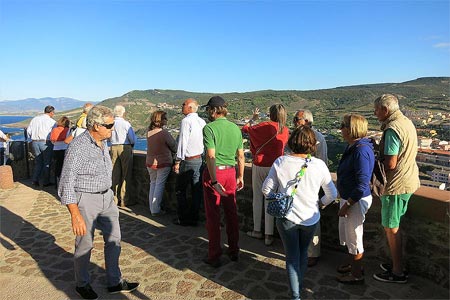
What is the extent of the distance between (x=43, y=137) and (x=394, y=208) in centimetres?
767

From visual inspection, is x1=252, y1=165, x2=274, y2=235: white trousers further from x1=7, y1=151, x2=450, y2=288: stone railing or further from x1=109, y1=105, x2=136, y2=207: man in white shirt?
x1=109, y1=105, x2=136, y2=207: man in white shirt

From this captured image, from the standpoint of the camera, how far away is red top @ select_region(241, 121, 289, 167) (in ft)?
12.8

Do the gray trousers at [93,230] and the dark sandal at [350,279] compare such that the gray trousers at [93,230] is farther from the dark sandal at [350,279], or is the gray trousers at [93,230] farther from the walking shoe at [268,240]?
the dark sandal at [350,279]

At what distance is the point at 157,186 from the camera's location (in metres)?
5.30

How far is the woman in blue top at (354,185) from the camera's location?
2.72 metres

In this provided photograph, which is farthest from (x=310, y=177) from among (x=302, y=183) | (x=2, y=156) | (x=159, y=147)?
(x=2, y=156)

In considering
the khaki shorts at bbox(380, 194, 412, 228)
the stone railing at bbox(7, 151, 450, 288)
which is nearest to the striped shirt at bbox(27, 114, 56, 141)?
the stone railing at bbox(7, 151, 450, 288)

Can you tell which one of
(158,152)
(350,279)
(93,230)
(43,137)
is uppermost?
(43,137)

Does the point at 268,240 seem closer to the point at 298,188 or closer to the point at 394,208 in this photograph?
the point at 394,208

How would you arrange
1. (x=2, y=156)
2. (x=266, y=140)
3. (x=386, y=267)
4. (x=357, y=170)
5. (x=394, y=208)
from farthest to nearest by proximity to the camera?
(x=2, y=156), (x=266, y=140), (x=386, y=267), (x=394, y=208), (x=357, y=170)

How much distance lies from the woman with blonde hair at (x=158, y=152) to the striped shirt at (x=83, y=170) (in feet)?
7.33

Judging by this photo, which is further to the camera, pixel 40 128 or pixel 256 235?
pixel 40 128

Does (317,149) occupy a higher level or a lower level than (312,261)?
higher

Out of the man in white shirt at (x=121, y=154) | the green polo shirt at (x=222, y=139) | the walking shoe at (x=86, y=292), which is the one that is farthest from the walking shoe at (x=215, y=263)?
the man in white shirt at (x=121, y=154)
